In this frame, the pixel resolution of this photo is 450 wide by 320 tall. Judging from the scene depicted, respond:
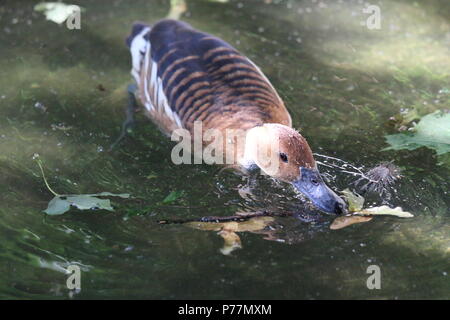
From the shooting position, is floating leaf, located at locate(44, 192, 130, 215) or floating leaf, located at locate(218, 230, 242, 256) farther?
floating leaf, located at locate(44, 192, 130, 215)

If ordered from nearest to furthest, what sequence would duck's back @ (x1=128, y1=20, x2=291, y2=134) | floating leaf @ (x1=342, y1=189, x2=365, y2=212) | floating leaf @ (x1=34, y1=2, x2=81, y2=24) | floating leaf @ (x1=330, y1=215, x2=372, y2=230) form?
floating leaf @ (x1=330, y1=215, x2=372, y2=230)
floating leaf @ (x1=342, y1=189, x2=365, y2=212)
duck's back @ (x1=128, y1=20, x2=291, y2=134)
floating leaf @ (x1=34, y1=2, x2=81, y2=24)

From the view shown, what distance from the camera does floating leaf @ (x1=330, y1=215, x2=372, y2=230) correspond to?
4.25 meters

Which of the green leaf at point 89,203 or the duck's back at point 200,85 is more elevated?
the duck's back at point 200,85

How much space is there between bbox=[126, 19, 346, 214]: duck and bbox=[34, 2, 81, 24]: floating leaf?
1.13 m

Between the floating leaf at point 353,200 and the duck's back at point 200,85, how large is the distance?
81 centimetres

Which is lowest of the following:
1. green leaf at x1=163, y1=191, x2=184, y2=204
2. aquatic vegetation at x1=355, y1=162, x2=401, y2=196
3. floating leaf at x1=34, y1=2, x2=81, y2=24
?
green leaf at x1=163, y1=191, x2=184, y2=204

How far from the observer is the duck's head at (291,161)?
4.34 metres

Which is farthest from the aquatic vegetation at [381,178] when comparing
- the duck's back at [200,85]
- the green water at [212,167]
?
the duck's back at [200,85]

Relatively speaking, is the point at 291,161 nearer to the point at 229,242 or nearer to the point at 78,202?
the point at 229,242

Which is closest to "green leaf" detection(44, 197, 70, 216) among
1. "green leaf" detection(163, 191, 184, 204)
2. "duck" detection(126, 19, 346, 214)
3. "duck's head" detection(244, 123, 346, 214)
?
"green leaf" detection(163, 191, 184, 204)

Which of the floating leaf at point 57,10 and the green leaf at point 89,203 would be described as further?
the floating leaf at point 57,10

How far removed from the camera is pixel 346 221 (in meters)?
4.27

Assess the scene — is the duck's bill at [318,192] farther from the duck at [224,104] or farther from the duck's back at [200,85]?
the duck's back at [200,85]

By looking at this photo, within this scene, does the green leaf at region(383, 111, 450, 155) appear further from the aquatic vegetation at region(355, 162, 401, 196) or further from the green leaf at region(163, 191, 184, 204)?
the green leaf at region(163, 191, 184, 204)
